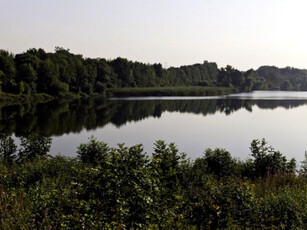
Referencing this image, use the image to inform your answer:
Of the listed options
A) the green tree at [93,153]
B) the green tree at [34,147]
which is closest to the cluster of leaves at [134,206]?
the green tree at [93,153]

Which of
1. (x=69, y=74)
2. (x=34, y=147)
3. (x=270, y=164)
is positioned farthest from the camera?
(x=69, y=74)

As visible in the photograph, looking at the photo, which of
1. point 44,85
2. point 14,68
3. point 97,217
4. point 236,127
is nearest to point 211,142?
point 236,127

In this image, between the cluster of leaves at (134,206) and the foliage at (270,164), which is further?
the foliage at (270,164)

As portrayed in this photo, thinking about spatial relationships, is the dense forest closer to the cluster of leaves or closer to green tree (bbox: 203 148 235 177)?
green tree (bbox: 203 148 235 177)

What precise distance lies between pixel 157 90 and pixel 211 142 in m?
93.8

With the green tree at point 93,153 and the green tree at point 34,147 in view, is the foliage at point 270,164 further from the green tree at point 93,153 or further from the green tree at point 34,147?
the green tree at point 34,147

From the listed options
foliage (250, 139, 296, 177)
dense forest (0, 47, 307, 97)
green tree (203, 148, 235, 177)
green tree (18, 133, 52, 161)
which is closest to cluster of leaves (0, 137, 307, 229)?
green tree (203, 148, 235, 177)

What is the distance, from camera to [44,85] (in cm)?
8875

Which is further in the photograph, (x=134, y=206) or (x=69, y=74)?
(x=69, y=74)

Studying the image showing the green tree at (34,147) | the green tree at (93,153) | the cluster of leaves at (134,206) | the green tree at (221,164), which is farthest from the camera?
the green tree at (34,147)

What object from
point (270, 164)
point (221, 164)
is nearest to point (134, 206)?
point (221, 164)

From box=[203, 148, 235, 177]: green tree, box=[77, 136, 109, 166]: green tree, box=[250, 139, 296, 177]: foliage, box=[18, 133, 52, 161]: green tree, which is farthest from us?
box=[18, 133, 52, 161]: green tree

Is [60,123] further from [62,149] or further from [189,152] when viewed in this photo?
[189,152]

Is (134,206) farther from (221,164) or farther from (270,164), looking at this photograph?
(270,164)
